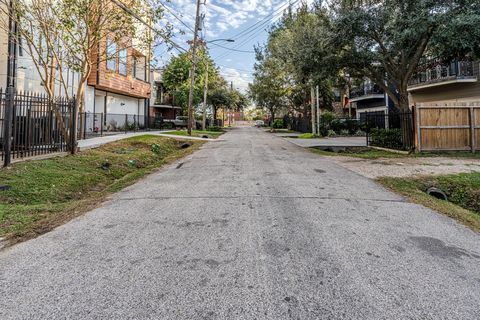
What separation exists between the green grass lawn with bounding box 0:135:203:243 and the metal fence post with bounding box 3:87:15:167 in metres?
0.30

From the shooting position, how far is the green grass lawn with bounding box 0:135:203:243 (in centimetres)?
412

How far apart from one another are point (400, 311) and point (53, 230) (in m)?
3.87

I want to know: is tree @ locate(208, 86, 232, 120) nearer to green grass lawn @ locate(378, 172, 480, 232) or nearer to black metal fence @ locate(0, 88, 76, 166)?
black metal fence @ locate(0, 88, 76, 166)

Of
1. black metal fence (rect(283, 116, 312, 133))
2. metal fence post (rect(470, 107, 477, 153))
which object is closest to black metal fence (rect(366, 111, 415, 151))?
metal fence post (rect(470, 107, 477, 153))

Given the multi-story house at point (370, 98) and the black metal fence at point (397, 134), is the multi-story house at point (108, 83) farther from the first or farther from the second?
the multi-story house at point (370, 98)

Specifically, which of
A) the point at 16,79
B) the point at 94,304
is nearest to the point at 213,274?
the point at 94,304

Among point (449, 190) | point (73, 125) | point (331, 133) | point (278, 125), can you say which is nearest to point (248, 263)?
point (449, 190)

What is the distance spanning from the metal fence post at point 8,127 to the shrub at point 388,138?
1386cm

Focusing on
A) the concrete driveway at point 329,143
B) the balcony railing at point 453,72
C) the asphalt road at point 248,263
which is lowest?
the asphalt road at point 248,263

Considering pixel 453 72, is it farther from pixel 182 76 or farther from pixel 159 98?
pixel 159 98

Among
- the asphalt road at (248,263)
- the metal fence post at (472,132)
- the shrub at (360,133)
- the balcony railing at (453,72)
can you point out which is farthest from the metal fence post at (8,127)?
the shrub at (360,133)

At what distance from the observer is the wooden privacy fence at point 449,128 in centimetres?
1213

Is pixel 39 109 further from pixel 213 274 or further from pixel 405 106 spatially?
pixel 405 106

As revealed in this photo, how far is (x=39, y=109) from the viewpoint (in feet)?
27.6
